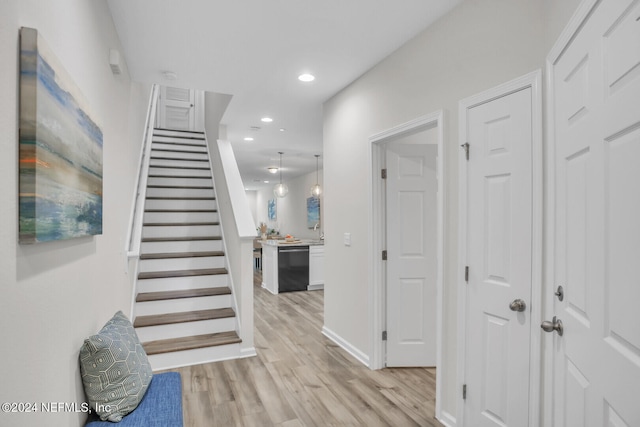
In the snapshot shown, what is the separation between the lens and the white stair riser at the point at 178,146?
6012 mm

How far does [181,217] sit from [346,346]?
280 centimetres

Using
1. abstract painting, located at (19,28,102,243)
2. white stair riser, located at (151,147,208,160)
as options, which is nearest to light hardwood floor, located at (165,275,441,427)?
abstract painting, located at (19,28,102,243)

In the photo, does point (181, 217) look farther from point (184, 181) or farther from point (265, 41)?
point (265, 41)

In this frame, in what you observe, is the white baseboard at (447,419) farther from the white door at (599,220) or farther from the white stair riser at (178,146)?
the white stair riser at (178,146)

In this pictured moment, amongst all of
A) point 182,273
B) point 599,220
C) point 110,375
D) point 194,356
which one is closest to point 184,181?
point 182,273

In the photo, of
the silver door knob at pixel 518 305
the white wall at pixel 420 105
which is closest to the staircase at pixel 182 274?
the white wall at pixel 420 105

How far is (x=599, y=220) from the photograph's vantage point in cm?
108

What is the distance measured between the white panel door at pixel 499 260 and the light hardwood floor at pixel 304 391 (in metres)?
0.56

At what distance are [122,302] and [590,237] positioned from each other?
294cm

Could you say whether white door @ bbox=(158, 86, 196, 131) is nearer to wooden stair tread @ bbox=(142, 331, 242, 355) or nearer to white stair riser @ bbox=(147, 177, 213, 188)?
white stair riser @ bbox=(147, 177, 213, 188)

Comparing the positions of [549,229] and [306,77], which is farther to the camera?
[306,77]

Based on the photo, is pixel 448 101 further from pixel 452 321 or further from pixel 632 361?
pixel 632 361

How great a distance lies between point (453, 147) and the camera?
2.19 m

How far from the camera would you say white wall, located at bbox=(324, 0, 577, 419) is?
5.91 ft
